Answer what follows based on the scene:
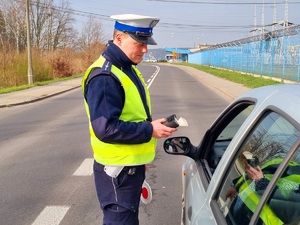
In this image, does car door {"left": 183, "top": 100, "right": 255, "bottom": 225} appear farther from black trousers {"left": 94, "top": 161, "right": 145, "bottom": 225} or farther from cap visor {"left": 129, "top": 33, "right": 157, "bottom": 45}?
cap visor {"left": 129, "top": 33, "right": 157, "bottom": 45}

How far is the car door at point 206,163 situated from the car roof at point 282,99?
0.50 feet

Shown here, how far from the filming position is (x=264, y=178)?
1.80m

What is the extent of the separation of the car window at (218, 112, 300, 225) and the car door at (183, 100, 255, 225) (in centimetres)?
15

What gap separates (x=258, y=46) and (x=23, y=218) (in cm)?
2940

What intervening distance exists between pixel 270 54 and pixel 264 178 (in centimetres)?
2635

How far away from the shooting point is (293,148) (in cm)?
142

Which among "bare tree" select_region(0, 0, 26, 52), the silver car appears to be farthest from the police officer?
"bare tree" select_region(0, 0, 26, 52)

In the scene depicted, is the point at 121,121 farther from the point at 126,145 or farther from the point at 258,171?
the point at 258,171

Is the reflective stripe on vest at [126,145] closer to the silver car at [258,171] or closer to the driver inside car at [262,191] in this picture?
the silver car at [258,171]

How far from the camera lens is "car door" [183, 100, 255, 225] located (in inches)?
83.2

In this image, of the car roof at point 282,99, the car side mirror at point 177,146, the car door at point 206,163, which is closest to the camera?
the car roof at point 282,99

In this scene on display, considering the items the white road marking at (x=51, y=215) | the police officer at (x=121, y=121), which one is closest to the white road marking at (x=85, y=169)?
the white road marking at (x=51, y=215)

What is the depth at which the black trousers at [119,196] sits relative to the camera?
2342mm

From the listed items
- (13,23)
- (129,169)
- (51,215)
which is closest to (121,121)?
(129,169)
